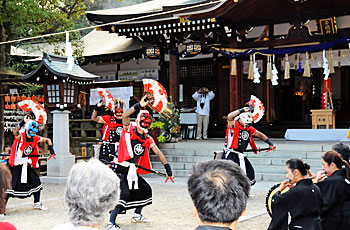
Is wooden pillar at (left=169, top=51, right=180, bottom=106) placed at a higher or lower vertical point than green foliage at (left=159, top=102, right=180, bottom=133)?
higher

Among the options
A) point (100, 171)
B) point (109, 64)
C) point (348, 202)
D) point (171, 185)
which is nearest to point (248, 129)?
point (171, 185)

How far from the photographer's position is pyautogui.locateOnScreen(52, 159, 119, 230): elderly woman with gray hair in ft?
7.61

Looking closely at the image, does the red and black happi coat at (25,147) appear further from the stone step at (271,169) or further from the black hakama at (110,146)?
the stone step at (271,169)

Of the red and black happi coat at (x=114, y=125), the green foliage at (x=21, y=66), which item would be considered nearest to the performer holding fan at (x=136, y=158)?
the red and black happi coat at (x=114, y=125)

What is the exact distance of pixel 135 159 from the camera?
6727 millimetres

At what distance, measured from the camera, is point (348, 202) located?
4789 mm

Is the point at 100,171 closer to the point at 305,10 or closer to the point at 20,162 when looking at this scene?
the point at 20,162

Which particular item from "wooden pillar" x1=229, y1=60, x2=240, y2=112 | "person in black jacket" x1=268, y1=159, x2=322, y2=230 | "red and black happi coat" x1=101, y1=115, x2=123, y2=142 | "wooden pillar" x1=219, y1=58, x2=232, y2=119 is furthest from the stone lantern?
"person in black jacket" x1=268, y1=159, x2=322, y2=230

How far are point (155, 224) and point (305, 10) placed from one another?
30.3 ft

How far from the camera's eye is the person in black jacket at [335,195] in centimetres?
471

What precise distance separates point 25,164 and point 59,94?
360cm

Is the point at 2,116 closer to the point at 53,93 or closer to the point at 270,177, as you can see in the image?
the point at 53,93

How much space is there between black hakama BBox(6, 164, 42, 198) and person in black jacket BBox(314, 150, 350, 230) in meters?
5.30

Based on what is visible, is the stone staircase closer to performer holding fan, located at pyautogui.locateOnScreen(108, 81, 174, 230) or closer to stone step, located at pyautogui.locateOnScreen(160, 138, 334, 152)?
stone step, located at pyautogui.locateOnScreen(160, 138, 334, 152)
